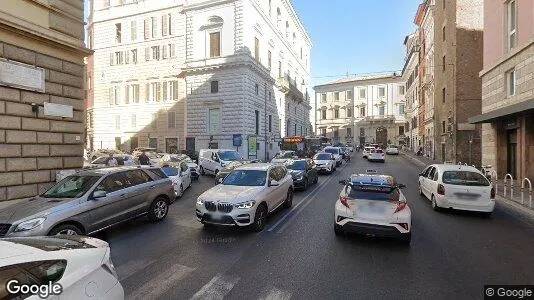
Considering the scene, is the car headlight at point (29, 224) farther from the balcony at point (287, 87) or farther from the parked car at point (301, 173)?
the balcony at point (287, 87)

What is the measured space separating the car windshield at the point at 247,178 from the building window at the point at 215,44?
28.8 meters

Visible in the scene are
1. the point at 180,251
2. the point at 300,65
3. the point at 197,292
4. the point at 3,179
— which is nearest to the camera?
the point at 197,292

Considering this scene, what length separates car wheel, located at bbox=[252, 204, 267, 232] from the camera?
310 inches

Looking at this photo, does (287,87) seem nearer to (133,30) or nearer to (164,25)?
(164,25)

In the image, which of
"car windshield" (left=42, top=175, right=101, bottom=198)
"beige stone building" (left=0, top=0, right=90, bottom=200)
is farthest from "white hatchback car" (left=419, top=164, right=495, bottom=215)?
"beige stone building" (left=0, top=0, right=90, bottom=200)

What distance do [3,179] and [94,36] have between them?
129ft

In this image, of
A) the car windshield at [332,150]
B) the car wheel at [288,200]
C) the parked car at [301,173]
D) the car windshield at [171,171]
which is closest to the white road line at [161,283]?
the car wheel at [288,200]

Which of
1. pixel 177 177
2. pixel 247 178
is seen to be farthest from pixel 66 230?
pixel 177 177

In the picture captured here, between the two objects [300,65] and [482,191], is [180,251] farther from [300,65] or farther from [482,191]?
[300,65]

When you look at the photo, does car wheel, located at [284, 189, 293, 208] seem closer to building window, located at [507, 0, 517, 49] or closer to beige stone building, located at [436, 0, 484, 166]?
building window, located at [507, 0, 517, 49]

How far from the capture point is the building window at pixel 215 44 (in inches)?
1406

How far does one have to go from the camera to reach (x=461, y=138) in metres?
27.0

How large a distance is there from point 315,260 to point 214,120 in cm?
3136

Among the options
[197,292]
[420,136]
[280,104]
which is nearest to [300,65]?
[280,104]
